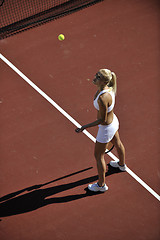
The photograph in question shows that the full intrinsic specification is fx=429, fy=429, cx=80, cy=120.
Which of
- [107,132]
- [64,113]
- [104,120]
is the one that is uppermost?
[104,120]

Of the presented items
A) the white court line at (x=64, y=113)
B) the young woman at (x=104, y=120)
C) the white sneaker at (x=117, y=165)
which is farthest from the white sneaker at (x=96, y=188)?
the white court line at (x=64, y=113)

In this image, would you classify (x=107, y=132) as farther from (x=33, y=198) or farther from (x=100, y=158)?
(x=33, y=198)

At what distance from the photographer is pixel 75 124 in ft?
28.9

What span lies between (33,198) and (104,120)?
6.76ft

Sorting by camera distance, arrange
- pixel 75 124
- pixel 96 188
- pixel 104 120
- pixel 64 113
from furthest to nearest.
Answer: pixel 64 113 → pixel 75 124 → pixel 96 188 → pixel 104 120

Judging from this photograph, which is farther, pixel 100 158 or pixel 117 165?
pixel 117 165

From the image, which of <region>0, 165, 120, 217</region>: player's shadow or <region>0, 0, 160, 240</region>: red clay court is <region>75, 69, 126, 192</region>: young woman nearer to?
→ <region>0, 165, 120, 217</region>: player's shadow

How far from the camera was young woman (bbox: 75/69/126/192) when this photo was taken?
21.9 ft

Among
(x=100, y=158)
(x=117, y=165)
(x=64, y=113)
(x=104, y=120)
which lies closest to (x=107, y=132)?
(x=104, y=120)

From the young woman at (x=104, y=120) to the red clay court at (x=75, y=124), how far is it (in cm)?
47

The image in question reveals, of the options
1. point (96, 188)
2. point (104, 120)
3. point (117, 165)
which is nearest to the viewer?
point (104, 120)

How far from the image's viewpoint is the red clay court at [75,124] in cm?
736

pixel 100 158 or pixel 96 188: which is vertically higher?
pixel 100 158

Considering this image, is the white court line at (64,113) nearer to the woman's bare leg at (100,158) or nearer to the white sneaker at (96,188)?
the white sneaker at (96,188)
